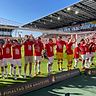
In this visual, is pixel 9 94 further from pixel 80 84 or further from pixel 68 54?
pixel 68 54

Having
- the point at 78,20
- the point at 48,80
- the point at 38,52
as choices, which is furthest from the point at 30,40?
the point at 78,20

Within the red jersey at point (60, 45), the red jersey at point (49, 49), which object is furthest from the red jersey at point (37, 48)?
the red jersey at point (60, 45)

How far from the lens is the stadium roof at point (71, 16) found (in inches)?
1672

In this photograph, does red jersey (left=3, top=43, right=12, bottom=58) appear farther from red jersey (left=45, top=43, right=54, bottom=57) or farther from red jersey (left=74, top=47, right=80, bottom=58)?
red jersey (left=74, top=47, right=80, bottom=58)

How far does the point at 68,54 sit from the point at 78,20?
41.7m

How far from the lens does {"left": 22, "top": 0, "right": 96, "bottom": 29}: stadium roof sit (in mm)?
42481

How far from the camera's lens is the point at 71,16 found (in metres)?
52.5

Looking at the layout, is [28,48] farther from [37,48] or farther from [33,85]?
[33,85]

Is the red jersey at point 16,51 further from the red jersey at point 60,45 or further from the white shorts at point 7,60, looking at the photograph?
the red jersey at point 60,45

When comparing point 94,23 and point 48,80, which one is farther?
point 94,23

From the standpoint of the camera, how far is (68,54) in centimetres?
1467

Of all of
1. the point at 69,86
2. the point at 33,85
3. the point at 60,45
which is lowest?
the point at 69,86

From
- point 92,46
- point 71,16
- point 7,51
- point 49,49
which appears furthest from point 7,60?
point 71,16

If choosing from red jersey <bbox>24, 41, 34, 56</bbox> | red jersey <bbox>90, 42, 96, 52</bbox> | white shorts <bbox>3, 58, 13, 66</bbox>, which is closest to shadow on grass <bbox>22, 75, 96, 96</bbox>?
red jersey <bbox>24, 41, 34, 56</bbox>
